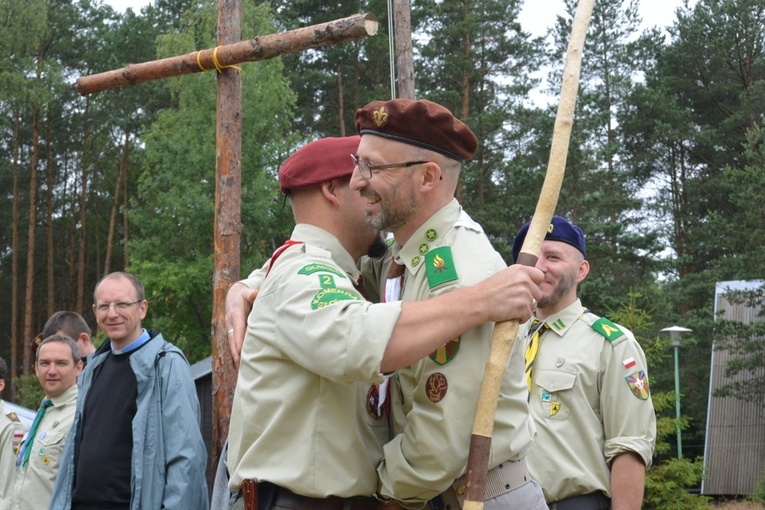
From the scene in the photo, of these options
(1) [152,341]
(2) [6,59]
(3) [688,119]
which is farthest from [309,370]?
(2) [6,59]

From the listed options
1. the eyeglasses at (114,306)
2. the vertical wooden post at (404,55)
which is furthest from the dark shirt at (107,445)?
the vertical wooden post at (404,55)

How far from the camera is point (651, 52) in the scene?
104ft

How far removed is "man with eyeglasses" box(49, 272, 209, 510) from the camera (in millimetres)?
4805

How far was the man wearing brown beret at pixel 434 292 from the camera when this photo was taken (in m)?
2.44

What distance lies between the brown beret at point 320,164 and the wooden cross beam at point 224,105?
4.26 m

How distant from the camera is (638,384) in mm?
3971

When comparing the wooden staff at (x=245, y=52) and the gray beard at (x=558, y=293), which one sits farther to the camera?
the wooden staff at (x=245, y=52)

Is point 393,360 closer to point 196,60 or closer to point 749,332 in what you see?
point 196,60

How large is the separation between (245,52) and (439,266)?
5.44m

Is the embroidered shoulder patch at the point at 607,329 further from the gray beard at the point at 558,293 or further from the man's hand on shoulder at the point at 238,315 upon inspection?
the man's hand on shoulder at the point at 238,315

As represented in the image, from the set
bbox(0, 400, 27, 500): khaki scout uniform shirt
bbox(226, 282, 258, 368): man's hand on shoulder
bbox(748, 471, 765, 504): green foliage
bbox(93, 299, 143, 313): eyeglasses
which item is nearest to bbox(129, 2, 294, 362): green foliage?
bbox(748, 471, 765, 504): green foliage

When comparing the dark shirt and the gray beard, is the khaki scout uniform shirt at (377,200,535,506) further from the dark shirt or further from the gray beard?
the dark shirt

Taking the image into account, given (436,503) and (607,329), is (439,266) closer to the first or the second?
(436,503)

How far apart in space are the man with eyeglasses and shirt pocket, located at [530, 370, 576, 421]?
1872 mm
